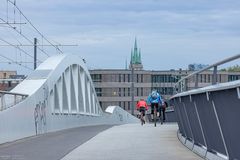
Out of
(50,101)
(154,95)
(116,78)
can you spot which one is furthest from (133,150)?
(116,78)

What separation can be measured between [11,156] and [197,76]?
4513 mm

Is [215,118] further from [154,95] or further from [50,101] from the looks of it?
[50,101]

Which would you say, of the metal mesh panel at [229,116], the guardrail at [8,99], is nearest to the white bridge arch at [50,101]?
the guardrail at [8,99]

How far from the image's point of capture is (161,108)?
99.5 ft

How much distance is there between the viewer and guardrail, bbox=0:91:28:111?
18516 mm

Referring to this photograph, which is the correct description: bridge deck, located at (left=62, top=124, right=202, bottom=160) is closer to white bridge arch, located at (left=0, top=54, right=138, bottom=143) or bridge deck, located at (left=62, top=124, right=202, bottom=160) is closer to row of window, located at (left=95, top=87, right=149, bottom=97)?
white bridge arch, located at (left=0, top=54, right=138, bottom=143)

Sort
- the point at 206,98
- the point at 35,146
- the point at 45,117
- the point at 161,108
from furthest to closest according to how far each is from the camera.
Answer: the point at 161,108, the point at 45,117, the point at 35,146, the point at 206,98

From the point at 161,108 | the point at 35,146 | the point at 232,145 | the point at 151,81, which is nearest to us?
the point at 232,145

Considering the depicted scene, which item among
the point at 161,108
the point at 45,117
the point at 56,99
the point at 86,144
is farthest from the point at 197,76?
the point at 56,99

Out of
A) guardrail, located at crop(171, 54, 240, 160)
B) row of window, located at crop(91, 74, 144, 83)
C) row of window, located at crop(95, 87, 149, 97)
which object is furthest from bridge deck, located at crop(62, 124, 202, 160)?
row of window, located at crop(95, 87, 149, 97)

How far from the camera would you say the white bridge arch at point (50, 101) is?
1961 centimetres

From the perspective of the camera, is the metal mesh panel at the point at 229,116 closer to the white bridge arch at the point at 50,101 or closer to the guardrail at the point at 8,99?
the white bridge arch at the point at 50,101

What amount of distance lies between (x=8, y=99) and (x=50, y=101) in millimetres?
9279

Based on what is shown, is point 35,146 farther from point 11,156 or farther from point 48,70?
point 48,70
